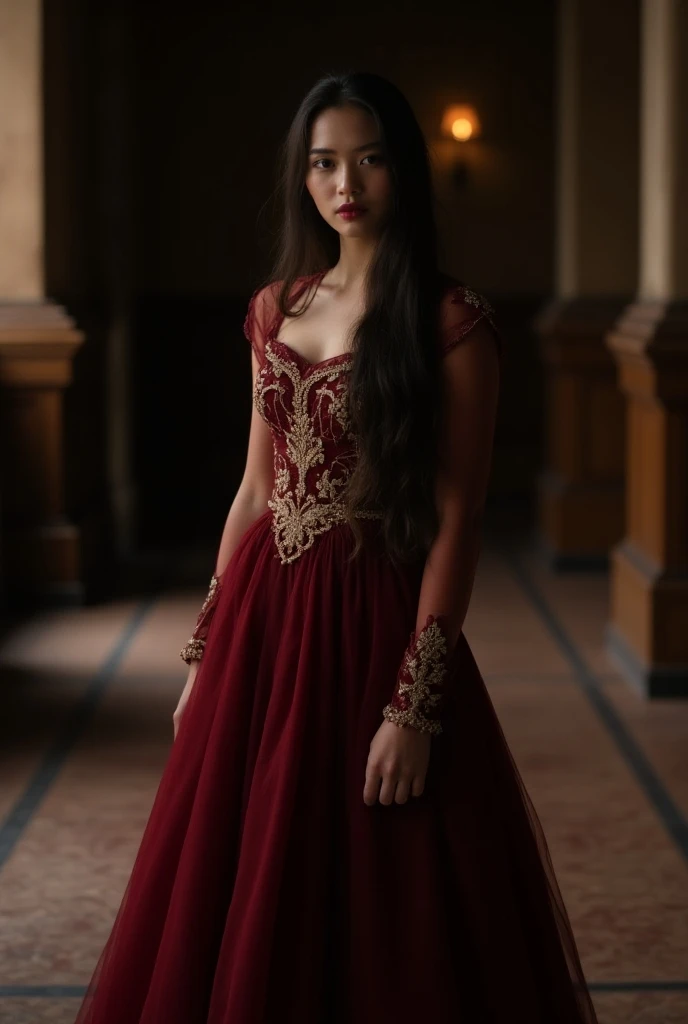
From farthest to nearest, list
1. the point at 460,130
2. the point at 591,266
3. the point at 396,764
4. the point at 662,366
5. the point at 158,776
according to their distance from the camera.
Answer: the point at 460,130, the point at 591,266, the point at 662,366, the point at 158,776, the point at 396,764

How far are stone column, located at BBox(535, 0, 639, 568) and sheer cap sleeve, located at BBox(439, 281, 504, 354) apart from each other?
5.31 meters

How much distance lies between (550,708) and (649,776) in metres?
0.71

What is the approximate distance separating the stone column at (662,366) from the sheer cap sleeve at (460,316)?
2.92 metres

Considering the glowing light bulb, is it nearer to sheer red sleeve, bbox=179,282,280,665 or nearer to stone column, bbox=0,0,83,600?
stone column, bbox=0,0,83,600

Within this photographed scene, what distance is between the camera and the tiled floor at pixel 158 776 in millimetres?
2977

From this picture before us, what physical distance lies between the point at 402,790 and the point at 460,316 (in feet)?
2.01

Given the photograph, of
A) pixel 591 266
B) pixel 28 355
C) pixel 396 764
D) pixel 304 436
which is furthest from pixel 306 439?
pixel 591 266

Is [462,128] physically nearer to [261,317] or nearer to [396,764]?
[261,317]

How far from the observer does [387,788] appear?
6.46 ft

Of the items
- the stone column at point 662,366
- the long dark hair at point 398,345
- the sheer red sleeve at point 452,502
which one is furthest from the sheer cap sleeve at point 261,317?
the stone column at point 662,366

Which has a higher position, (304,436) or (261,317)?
(261,317)

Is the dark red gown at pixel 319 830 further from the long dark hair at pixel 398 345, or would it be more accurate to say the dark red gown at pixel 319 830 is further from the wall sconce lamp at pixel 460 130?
the wall sconce lamp at pixel 460 130

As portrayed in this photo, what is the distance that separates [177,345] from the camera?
29.8 feet

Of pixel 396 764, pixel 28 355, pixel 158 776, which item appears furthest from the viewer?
pixel 28 355
